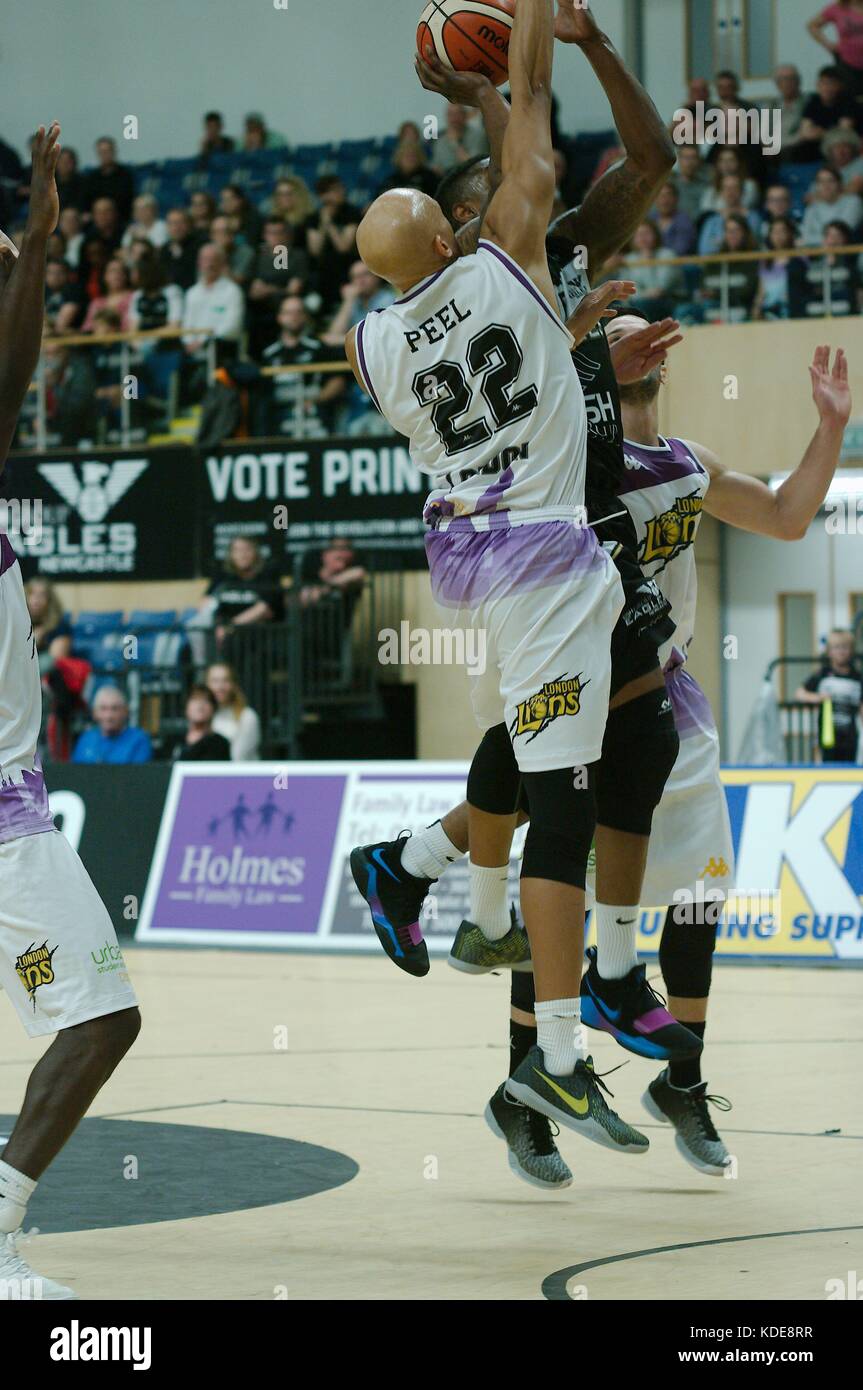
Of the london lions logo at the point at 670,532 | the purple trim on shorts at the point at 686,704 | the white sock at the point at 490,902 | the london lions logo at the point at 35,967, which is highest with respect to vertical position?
the london lions logo at the point at 670,532

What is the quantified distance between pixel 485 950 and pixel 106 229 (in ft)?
54.3

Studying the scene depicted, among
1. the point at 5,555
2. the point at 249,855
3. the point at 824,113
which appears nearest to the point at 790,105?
the point at 824,113

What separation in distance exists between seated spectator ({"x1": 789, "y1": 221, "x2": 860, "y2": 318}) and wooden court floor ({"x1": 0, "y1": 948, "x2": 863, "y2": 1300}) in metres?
8.43

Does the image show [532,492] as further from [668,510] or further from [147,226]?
[147,226]

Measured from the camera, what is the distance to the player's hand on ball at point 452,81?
4.80 meters

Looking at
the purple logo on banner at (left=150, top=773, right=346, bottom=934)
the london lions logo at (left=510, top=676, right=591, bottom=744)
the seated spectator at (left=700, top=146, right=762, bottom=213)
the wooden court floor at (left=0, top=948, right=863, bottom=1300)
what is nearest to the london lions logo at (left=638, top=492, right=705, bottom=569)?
the london lions logo at (left=510, top=676, right=591, bottom=744)

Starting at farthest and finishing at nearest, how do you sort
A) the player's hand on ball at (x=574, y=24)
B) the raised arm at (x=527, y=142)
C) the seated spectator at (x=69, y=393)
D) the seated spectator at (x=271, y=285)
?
1. the seated spectator at (x=69, y=393)
2. the seated spectator at (x=271, y=285)
3. the player's hand on ball at (x=574, y=24)
4. the raised arm at (x=527, y=142)

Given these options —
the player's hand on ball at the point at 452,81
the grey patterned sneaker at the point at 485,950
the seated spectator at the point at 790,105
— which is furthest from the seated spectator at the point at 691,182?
the grey patterned sneaker at the point at 485,950

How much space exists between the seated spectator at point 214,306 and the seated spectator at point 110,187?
2456 mm

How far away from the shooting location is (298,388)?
56.1 ft

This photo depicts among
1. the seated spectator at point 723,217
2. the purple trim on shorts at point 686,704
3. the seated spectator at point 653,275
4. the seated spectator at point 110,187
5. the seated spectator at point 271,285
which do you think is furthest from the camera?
the seated spectator at point 110,187

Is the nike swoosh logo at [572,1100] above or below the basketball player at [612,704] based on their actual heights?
below

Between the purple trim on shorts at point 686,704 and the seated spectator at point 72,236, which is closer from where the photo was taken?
the purple trim on shorts at point 686,704

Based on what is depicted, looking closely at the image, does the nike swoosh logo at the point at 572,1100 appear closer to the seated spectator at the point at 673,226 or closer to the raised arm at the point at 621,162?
the raised arm at the point at 621,162
